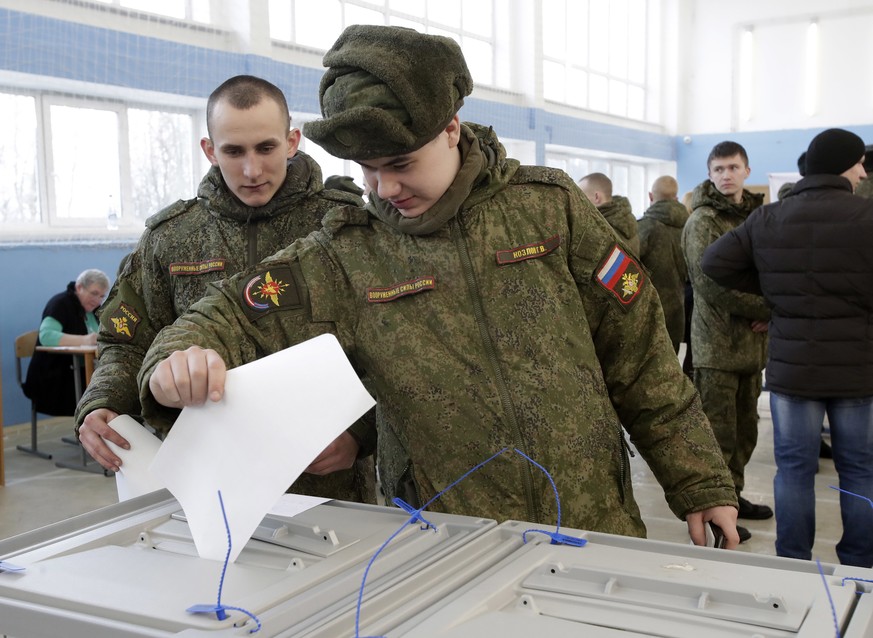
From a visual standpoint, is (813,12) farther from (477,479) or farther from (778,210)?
(477,479)

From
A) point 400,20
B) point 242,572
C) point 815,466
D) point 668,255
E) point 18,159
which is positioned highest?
point 400,20

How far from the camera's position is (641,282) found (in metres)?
1.42

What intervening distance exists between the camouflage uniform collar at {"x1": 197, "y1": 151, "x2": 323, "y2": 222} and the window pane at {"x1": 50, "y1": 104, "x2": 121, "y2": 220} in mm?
4810

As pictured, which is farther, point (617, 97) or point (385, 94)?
point (617, 97)

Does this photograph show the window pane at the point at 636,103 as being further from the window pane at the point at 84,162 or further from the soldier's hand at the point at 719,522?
the soldier's hand at the point at 719,522

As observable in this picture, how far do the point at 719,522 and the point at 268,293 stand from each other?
0.79 metres

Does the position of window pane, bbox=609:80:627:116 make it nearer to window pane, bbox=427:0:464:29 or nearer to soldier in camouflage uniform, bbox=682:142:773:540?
window pane, bbox=427:0:464:29

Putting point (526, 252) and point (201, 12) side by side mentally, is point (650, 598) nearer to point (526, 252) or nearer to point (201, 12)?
point (526, 252)

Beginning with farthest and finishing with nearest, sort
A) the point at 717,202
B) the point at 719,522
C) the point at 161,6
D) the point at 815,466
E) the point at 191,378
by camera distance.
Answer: the point at 161,6 < the point at 717,202 < the point at 815,466 < the point at 719,522 < the point at 191,378

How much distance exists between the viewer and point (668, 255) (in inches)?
211

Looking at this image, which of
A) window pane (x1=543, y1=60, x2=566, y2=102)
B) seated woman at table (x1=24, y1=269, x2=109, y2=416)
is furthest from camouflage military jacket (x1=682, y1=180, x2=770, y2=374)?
window pane (x1=543, y1=60, x2=566, y2=102)

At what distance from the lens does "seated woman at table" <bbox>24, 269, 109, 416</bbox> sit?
5238 mm

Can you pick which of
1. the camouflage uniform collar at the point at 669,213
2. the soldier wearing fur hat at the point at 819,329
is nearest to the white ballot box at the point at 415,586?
the soldier wearing fur hat at the point at 819,329

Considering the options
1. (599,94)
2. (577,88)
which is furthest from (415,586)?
(599,94)
